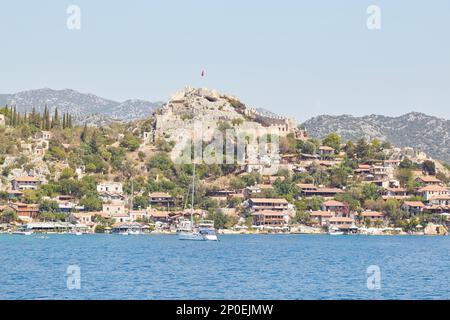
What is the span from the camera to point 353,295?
24.1m

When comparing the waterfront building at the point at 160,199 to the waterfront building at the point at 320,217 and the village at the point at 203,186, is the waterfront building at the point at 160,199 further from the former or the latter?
the waterfront building at the point at 320,217

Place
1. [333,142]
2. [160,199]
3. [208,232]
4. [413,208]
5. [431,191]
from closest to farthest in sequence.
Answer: [208,232], [160,199], [413,208], [431,191], [333,142]

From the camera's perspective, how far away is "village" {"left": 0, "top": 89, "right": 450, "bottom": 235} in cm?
8456

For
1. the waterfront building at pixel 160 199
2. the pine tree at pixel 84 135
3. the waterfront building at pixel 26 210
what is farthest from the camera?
the pine tree at pixel 84 135

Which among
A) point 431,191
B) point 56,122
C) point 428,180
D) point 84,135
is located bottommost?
point 431,191

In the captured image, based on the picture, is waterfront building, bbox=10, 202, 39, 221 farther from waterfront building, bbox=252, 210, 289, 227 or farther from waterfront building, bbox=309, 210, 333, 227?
waterfront building, bbox=309, 210, 333, 227

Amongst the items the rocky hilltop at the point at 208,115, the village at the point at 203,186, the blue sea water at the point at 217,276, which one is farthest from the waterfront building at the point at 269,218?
the blue sea water at the point at 217,276

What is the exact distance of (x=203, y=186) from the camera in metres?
93.1

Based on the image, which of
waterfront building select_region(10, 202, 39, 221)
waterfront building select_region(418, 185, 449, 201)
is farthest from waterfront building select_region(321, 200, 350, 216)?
waterfront building select_region(10, 202, 39, 221)

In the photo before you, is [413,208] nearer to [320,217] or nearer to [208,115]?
[320,217]

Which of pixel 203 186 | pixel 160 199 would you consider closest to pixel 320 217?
pixel 203 186

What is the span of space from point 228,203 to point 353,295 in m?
65.4

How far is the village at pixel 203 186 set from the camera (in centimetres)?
8456
